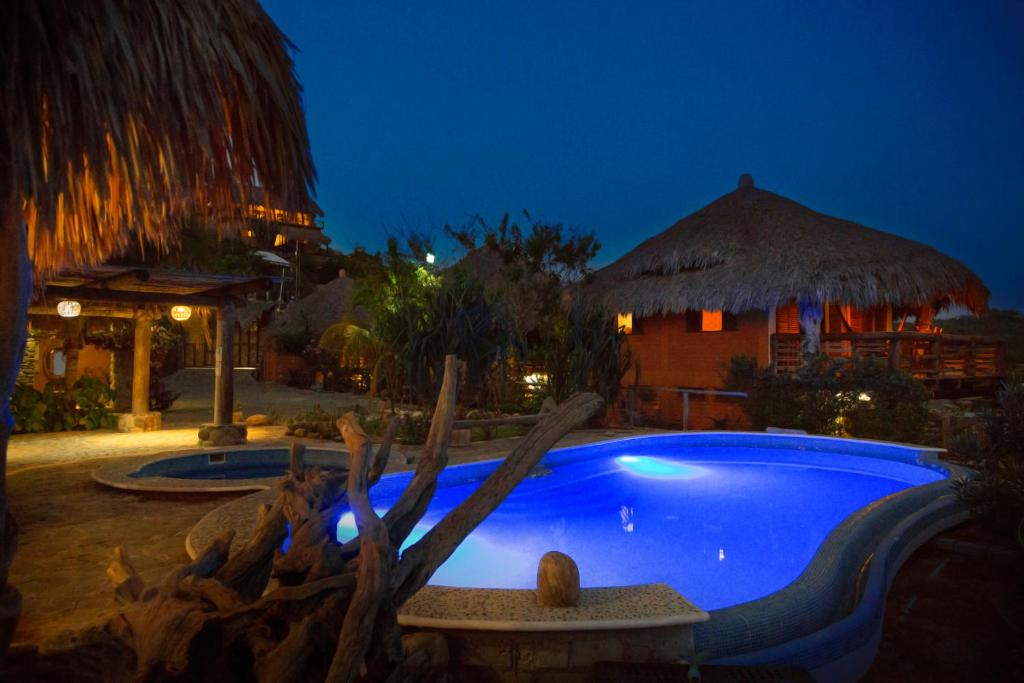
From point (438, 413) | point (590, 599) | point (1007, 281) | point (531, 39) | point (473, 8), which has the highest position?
point (473, 8)

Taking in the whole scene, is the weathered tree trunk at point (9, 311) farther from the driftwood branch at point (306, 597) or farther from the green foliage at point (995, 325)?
the green foliage at point (995, 325)

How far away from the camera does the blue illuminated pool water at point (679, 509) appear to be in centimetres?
435

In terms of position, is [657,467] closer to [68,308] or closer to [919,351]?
[68,308]

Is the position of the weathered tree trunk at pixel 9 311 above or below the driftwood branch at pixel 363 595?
above

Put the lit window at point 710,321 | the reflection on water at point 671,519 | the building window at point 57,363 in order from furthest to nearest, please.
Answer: the lit window at point 710,321 < the building window at point 57,363 < the reflection on water at point 671,519

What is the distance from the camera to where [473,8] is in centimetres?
6288

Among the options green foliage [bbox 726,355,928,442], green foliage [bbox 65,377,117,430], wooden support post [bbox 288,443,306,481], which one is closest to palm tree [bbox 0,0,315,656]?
wooden support post [bbox 288,443,306,481]

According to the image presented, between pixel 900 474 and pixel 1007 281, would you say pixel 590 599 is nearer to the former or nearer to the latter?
pixel 900 474

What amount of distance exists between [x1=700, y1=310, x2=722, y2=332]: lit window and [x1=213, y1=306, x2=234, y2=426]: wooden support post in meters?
9.94

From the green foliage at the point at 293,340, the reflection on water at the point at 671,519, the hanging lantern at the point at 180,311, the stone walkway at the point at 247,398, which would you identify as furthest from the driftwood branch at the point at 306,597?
the green foliage at the point at 293,340

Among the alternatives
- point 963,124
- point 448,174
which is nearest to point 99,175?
point 963,124

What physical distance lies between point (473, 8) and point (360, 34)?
466 inches

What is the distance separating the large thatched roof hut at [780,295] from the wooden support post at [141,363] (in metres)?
8.34

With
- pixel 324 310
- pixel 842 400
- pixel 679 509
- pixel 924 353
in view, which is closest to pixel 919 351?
pixel 924 353
